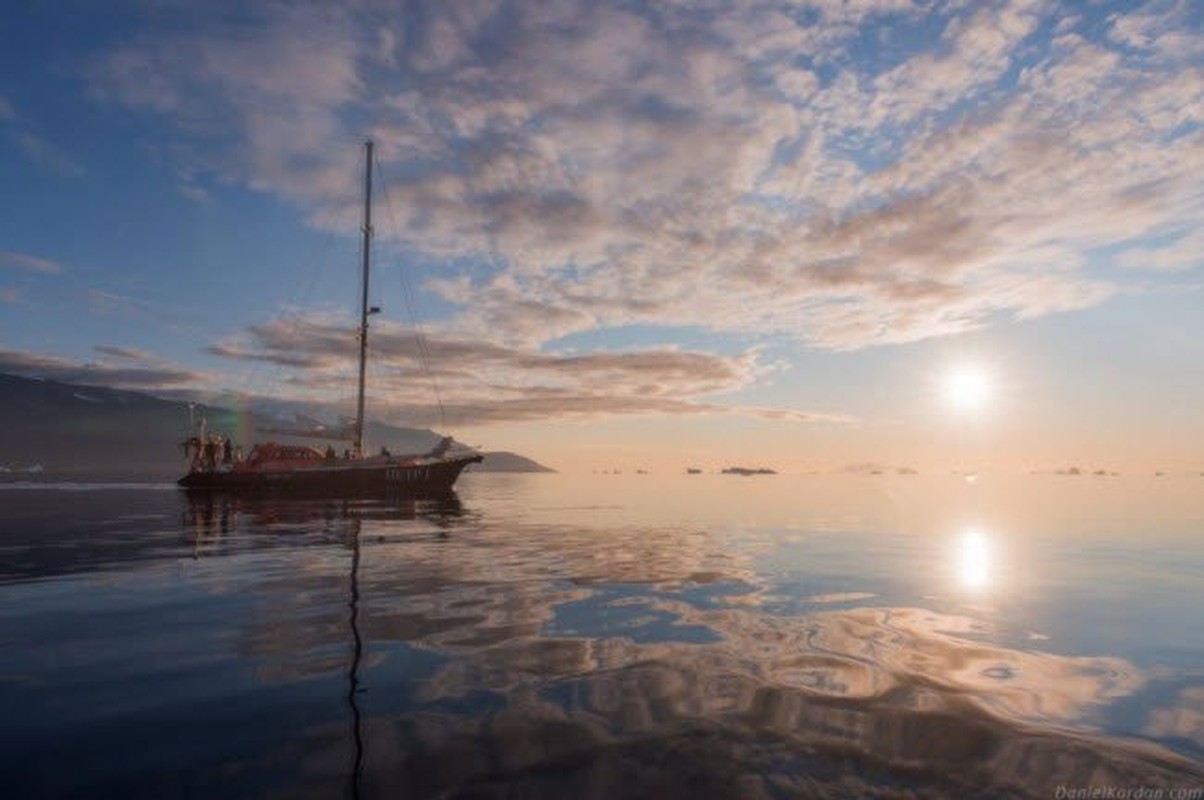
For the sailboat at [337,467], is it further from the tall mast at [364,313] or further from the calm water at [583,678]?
the calm water at [583,678]

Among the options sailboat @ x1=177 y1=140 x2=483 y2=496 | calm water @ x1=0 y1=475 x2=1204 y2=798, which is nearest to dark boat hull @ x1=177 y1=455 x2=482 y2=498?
sailboat @ x1=177 y1=140 x2=483 y2=496

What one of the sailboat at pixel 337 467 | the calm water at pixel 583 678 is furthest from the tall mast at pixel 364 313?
the calm water at pixel 583 678

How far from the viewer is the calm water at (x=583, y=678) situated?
18.2 feet

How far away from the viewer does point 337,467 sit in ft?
168

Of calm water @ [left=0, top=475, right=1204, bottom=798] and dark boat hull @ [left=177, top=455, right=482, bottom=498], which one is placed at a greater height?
dark boat hull @ [left=177, top=455, right=482, bottom=498]

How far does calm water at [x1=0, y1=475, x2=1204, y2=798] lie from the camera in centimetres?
555

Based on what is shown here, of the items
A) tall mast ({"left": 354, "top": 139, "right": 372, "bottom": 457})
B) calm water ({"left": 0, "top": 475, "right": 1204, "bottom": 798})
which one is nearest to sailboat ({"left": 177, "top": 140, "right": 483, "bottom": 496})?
tall mast ({"left": 354, "top": 139, "right": 372, "bottom": 457})

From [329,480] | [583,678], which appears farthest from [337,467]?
[583,678]

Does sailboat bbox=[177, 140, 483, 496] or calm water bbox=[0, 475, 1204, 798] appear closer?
calm water bbox=[0, 475, 1204, 798]


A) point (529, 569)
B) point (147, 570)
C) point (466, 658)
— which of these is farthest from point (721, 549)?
point (147, 570)

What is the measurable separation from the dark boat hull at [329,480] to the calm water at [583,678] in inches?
1277

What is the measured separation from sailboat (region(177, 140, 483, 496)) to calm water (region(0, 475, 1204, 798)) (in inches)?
1284

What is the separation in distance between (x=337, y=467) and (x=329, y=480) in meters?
1.19

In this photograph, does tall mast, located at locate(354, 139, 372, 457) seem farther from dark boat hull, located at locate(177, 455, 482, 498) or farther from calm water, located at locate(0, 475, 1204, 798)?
calm water, located at locate(0, 475, 1204, 798)
